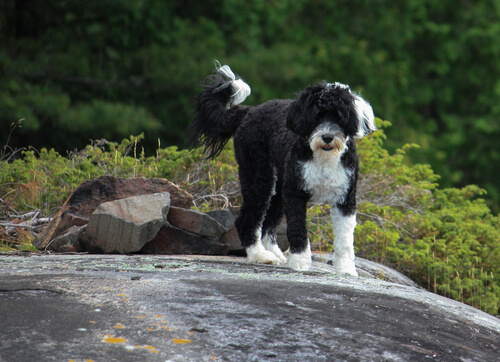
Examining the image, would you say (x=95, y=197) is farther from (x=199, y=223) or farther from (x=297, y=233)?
(x=297, y=233)

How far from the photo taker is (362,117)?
6.42 metres

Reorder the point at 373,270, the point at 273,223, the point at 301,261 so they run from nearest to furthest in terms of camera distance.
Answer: the point at 301,261 → the point at 273,223 → the point at 373,270

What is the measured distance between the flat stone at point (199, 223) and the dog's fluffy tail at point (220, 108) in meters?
0.73

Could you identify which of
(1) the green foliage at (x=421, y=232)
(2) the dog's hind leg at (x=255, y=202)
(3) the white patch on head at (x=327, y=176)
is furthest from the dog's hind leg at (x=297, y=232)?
(1) the green foliage at (x=421, y=232)

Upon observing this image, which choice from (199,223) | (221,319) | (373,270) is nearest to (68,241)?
(199,223)

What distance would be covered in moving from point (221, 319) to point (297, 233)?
7.25ft

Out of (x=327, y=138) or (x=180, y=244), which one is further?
(x=180, y=244)

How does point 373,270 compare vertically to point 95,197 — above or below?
below

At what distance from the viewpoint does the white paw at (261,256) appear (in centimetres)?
725

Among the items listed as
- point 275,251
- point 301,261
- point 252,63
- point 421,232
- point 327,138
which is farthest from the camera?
point 252,63

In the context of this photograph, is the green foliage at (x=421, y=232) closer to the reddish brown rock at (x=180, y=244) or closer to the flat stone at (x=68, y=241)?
the reddish brown rock at (x=180, y=244)

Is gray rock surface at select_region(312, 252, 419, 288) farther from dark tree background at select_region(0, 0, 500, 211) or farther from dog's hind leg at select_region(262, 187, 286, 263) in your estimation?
dark tree background at select_region(0, 0, 500, 211)

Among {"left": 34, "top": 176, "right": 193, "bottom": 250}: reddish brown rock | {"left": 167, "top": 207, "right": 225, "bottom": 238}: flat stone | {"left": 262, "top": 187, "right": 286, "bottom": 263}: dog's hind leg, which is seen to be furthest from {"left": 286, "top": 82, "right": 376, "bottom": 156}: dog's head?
{"left": 34, "top": 176, "right": 193, "bottom": 250}: reddish brown rock

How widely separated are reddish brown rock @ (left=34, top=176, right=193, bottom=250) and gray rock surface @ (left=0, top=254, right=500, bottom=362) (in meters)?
1.91
